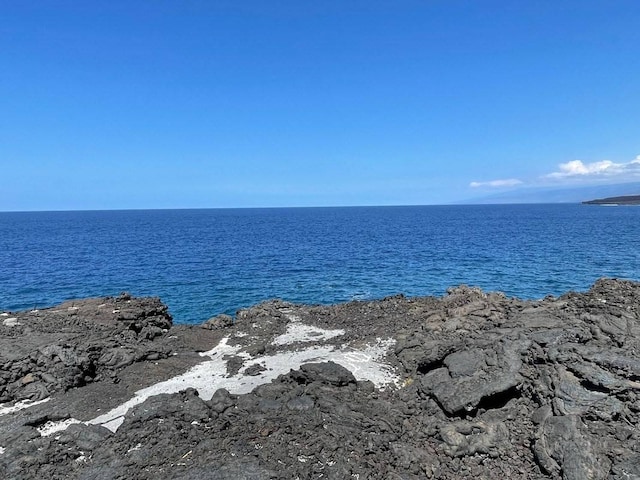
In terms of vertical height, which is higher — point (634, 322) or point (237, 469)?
point (634, 322)

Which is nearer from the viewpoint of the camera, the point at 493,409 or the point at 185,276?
the point at 493,409

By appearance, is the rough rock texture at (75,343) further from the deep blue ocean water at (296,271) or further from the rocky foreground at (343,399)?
the deep blue ocean water at (296,271)

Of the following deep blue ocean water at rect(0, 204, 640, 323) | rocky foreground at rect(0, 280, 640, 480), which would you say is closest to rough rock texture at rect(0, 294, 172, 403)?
rocky foreground at rect(0, 280, 640, 480)

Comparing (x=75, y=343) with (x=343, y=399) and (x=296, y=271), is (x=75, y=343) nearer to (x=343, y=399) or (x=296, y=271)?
(x=343, y=399)

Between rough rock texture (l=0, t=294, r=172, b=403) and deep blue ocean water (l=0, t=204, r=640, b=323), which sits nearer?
rough rock texture (l=0, t=294, r=172, b=403)

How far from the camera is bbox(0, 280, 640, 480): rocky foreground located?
11.6 m

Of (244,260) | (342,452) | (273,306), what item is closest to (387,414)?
(342,452)

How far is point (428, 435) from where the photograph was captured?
1347 cm

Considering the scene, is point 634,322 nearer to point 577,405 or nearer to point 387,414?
point 577,405

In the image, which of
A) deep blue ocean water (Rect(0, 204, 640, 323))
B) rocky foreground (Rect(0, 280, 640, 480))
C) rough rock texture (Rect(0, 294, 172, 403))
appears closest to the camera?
rocky foreground (Rect(0, 280, 640, 480))

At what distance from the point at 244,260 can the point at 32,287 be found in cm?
2790

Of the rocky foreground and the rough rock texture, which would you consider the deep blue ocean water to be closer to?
the rough rock texture

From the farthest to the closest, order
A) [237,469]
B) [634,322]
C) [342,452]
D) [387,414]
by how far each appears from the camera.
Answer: [634,322]
[387,414]
[342,452]
[237,469]

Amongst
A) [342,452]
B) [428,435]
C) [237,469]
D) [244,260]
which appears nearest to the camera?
[237,469]
